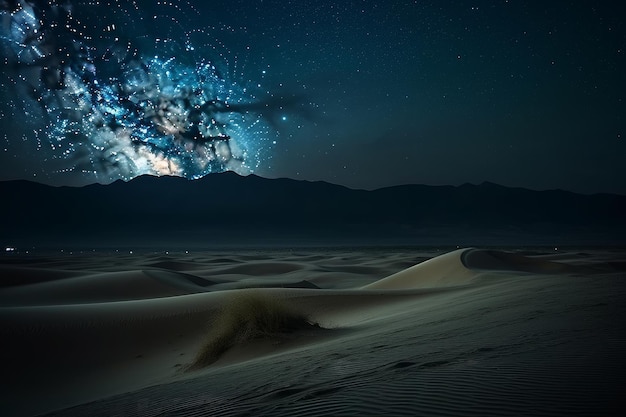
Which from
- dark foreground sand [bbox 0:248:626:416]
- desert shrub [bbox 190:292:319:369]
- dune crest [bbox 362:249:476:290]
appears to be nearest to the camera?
dark foreground sand [bbox 0:248:626:416]

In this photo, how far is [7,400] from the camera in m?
6.83

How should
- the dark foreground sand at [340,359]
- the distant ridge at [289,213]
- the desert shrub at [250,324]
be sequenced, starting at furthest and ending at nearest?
the distant ridge at [289,213] < the desert shrub at [250,324] < the dark foreground sand at [340,359]

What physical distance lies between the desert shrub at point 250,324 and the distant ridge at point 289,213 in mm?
126757

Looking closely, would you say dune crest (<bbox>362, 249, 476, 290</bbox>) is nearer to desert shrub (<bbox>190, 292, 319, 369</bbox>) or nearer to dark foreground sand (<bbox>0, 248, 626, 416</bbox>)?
dark foreground sand (<bbox>0, 248, 626, 416</bbox>)

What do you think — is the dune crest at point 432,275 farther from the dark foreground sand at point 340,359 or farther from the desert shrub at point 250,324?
the desert shrub at point 250,324

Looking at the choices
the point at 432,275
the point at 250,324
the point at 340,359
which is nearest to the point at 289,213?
the point at 432,275

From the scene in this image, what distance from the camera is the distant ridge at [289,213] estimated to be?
455ft

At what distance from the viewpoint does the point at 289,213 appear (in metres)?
157

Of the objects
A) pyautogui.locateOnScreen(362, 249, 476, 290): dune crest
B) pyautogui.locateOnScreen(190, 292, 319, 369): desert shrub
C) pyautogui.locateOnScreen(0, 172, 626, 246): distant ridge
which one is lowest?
pyautogui.locateOnScreen(362, 249, 476, 290): dune crest

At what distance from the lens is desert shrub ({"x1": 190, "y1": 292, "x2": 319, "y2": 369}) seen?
7824mm

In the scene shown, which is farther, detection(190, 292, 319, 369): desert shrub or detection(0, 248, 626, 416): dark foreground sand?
detection(190, 292, 319, 369): desert shrub

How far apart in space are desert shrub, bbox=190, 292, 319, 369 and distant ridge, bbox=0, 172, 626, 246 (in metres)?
127

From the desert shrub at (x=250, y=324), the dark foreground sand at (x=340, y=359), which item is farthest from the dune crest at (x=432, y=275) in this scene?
the desert shrub at (x=250, y=324)

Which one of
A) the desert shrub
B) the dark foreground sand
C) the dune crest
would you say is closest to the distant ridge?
the dune crest
